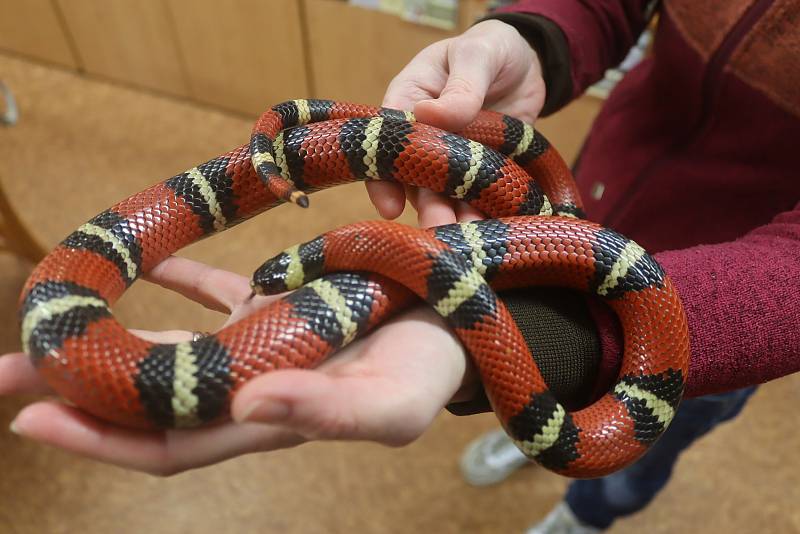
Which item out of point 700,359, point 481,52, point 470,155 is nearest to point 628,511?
point 700,359

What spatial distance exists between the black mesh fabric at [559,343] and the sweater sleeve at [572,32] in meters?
1.06

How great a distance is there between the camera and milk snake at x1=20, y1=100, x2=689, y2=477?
1602 millimetres

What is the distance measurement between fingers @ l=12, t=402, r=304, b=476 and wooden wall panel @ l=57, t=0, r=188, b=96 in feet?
15.8

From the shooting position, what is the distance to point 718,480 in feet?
12.6

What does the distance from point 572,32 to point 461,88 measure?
25.2 inches

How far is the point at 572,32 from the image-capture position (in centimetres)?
A: 245

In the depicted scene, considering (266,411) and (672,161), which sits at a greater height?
(266,411)

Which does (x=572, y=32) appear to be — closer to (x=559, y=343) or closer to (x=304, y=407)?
(x=559, y=343)

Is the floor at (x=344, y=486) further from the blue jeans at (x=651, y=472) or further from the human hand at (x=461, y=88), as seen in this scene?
the human hand at (x=461, y=88)

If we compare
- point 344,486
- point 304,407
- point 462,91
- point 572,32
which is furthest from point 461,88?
point 344,486

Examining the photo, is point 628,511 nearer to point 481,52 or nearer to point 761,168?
point 761,168

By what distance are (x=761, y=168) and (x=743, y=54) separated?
423 mm

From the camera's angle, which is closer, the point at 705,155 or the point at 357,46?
the point at 705,155

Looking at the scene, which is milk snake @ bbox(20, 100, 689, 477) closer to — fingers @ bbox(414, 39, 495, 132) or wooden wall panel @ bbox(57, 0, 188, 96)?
fingers @ bbox(414, 39, 495, 132)
